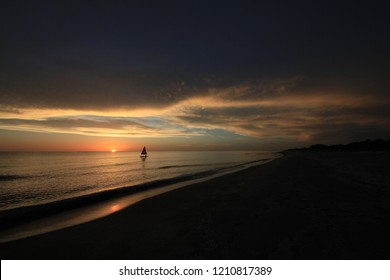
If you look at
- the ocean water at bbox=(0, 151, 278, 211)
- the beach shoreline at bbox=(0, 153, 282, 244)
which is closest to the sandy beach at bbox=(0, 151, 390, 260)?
the beach shoreline at bbox=(0, 153, 282, 244)

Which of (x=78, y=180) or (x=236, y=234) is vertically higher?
(x=236, y=234)

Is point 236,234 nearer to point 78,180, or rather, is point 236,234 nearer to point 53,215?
point 53,215

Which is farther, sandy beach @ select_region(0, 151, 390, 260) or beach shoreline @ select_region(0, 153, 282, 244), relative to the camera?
beach shoreline @ select_region(0, 153, 282, 244)

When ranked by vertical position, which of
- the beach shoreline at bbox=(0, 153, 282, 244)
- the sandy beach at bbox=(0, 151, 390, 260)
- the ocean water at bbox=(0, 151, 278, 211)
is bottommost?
the ocean water at bbox=(0, 151, 278, 211)

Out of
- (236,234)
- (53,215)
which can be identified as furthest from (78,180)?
(236,234)

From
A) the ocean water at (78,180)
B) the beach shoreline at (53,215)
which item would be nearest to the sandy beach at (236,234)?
the beach shoreline at (53,215)

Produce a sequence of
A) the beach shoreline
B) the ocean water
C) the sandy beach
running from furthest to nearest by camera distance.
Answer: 1. the ocean water
2. the beach shoreline
3. the sandy beach

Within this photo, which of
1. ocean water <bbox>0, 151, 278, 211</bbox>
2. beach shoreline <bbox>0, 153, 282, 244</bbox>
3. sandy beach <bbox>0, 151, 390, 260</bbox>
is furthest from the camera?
ocean water <bbox>0, 151, 278, 211</bbox>

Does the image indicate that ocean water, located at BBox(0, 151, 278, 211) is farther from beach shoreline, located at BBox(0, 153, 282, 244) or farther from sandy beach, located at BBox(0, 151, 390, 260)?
sandy beach, located at BBox(0, 151, 390, 260)

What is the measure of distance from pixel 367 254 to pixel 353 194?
7615mm
